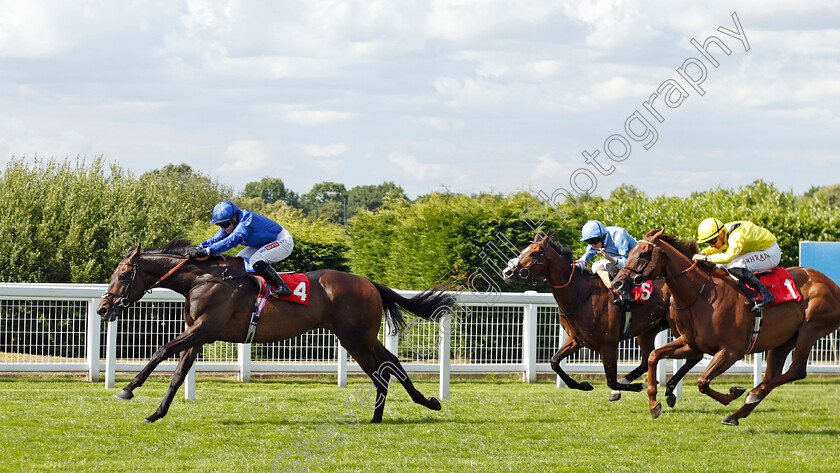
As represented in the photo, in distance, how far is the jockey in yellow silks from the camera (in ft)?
23.5

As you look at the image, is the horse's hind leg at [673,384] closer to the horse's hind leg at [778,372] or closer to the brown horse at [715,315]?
the brown horse at [715,315]

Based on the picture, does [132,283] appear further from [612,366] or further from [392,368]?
[612,366]

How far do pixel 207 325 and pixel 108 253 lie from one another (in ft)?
30.0

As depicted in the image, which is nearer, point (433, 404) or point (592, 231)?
point (433, 404)

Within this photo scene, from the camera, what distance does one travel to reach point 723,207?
15133 millimetres

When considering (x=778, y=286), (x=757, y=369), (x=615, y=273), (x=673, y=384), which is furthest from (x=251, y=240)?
(x=757, y=369)

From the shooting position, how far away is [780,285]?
7434mm

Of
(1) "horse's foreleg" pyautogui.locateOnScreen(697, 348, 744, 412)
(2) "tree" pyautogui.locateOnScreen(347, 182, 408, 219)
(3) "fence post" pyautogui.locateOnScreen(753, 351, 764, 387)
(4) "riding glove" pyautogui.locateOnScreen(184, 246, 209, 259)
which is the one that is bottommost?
(3) "fence post" pyautogui.locateOnScreen(753, 351, 764, 387)

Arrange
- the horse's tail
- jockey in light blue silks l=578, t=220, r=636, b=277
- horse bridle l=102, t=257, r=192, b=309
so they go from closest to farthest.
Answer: horse bridle l=102, t=257, r=192, b=309
the horse's tail
jockey in light blue silks l=578, t=220, r=636, b=277

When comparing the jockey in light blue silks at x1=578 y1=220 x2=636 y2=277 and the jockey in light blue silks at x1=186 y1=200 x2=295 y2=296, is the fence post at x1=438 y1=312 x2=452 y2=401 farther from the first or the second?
the jockey in light blue silks at x1=186 y1=200 x2=295 y2=296

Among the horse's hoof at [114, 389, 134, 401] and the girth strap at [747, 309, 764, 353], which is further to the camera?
the girth strap at [747, 309, 764, 353]

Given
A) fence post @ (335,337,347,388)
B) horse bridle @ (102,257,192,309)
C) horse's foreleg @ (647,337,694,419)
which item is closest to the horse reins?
horse bridle @ (102,257,192,309)

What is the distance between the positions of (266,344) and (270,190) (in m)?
39.8

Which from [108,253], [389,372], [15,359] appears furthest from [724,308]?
[108,253]
